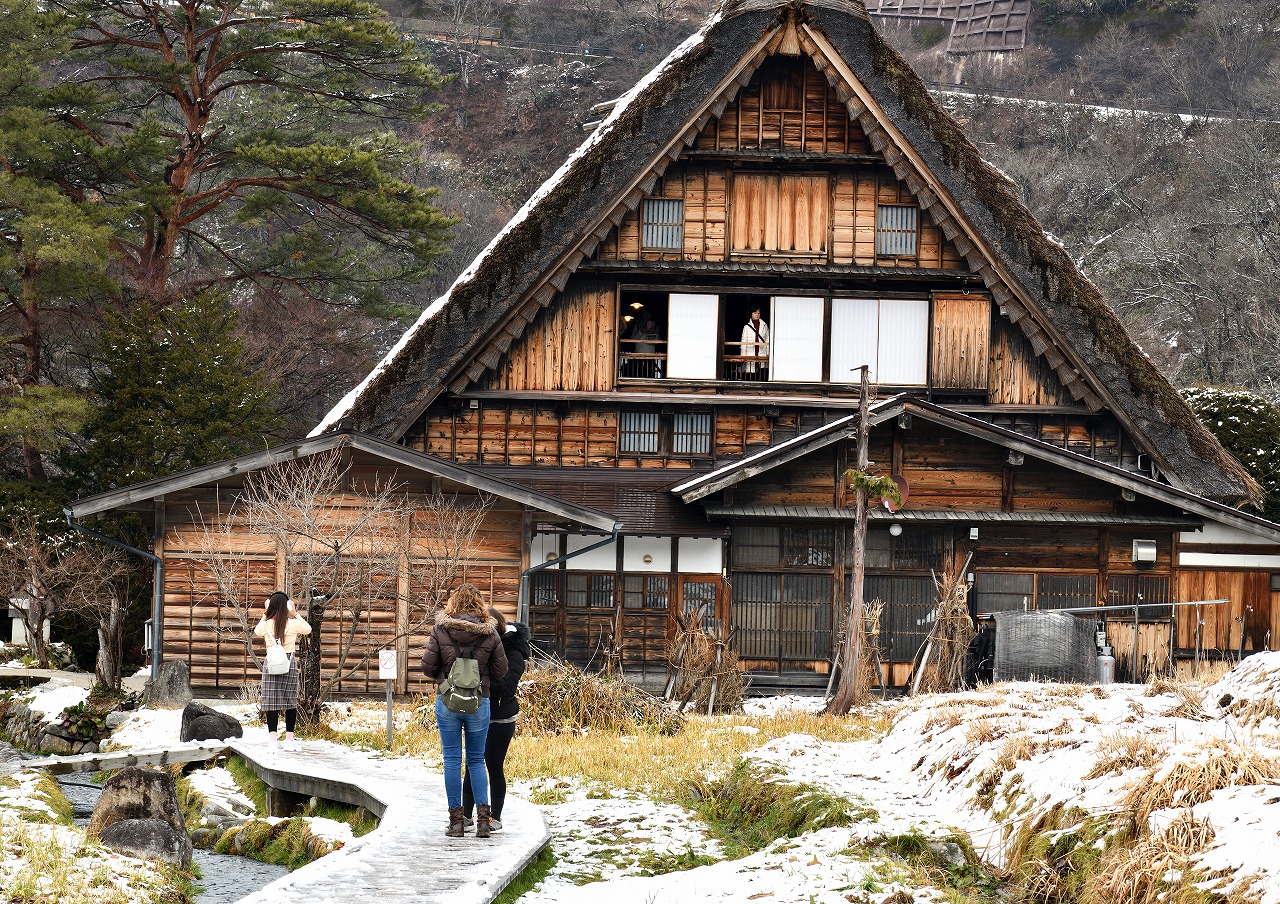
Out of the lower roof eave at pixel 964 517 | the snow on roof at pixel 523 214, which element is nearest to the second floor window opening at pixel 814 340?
the snow on roof at pixel 523 214

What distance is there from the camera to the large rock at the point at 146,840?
10625mm

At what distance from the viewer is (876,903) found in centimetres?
798

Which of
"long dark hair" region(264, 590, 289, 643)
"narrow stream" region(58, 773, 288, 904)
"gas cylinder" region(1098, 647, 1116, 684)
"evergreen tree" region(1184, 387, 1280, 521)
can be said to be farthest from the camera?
"evergreen tree" region(1184, 387, 1280, 521)

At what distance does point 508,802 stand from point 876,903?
3.85 meters

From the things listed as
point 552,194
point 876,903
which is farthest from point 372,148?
point 876,903

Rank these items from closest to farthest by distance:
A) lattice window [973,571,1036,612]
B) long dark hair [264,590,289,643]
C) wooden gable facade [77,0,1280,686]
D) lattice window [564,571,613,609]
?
long dark hair [264,590,289,643], wooden gable facade [77,0,1280,686], lattice window [564,571,613,609], lattice window [973,571,1036,612]

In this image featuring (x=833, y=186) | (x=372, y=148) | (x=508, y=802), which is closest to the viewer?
(x=508, y=802)

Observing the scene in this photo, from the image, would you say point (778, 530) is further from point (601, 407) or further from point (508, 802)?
point (508, 802)

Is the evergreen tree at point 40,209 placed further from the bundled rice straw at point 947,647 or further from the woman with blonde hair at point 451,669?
the woman with blonde hair at point 451,669

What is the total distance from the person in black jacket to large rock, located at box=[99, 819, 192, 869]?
270 cm

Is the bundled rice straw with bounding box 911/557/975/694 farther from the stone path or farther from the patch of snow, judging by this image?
the patch of snow

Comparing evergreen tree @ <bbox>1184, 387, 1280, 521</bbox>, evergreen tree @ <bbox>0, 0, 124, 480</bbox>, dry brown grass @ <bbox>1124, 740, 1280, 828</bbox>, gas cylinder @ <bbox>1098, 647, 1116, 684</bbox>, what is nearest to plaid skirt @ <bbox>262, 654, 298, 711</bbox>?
dry brown grass @ <bbox>1124, 740, 1280, 828</bbox>

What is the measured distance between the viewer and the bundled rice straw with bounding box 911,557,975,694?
684 inches

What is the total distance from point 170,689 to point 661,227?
10150 mm
